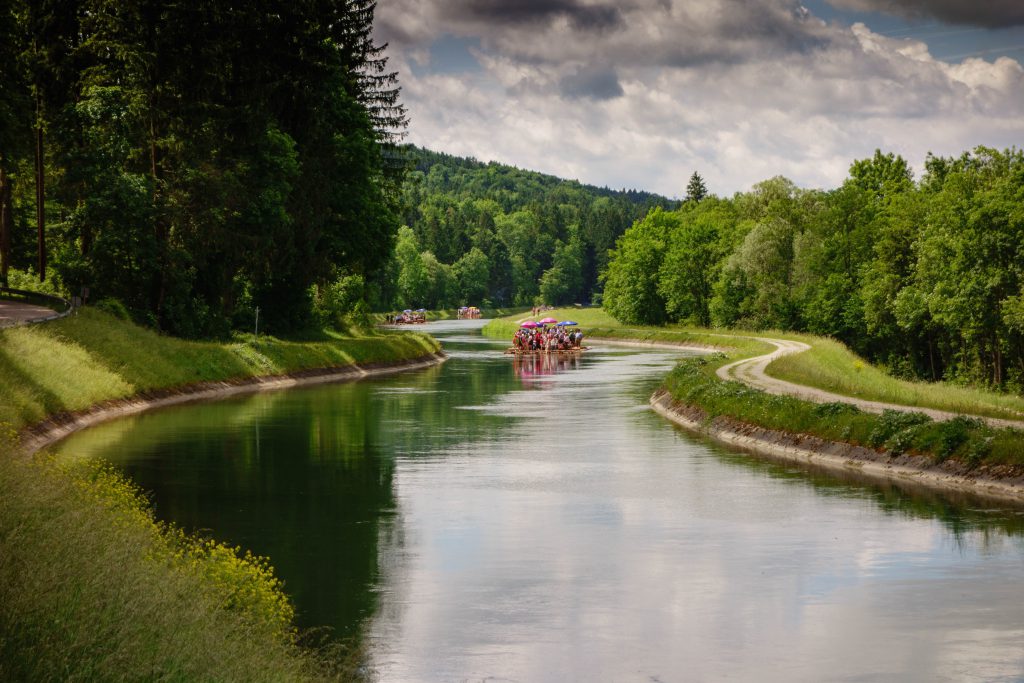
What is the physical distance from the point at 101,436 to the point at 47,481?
79.2ft

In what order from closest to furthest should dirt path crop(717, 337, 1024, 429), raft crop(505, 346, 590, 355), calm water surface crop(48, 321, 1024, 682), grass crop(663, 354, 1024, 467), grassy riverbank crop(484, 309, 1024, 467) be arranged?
calm water surface crop(48, 321, 1024, 682)
grass crop(663, 354, 1024, 467)
grassy riverbank crop(484, 309, 1024, 467)
dirt path crop(717, 337, 1024, 429)
raft crop(505, 346, 590, 355)

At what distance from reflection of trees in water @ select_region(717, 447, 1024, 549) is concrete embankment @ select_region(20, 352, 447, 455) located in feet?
61.6

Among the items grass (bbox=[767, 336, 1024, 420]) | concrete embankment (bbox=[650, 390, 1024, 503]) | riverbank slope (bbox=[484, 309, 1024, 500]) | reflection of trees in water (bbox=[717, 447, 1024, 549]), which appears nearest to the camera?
reflection of trees in water (bbox=[717, 447, 1024, 549])

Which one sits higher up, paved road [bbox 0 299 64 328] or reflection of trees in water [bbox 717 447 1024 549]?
paved road [bbox 0 299 64 328]

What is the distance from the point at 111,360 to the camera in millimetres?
54656

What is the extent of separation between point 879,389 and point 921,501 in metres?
22.1

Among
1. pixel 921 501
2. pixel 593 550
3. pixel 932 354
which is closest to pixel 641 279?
pixel 932 354

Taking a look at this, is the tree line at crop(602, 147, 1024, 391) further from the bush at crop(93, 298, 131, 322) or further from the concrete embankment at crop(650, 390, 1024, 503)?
the bush at crop(93, 298, 131, 322)

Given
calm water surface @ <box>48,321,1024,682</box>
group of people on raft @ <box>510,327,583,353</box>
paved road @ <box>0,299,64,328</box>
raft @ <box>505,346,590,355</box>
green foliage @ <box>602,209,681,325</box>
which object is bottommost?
calm water surface @ <box>48,321,1024,682</box>

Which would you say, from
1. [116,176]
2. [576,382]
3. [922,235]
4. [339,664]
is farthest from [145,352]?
[922,235]

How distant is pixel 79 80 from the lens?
2694 inches

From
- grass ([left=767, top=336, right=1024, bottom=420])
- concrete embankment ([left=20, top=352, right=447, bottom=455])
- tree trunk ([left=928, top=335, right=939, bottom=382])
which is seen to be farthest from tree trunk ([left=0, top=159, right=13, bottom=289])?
tree trunk ([left=928, top=335, right=939, bottom=382])

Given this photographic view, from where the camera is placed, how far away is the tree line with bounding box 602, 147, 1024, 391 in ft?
281

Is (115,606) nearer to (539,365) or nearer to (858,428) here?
(858,428)
